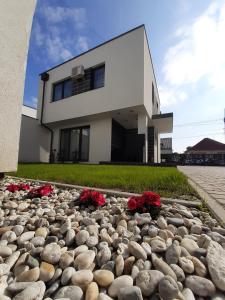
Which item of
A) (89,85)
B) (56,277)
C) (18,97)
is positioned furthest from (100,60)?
(56,277)

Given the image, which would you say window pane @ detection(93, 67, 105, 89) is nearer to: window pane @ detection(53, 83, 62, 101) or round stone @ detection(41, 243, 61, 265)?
window pane @ detection(53, 83, 62, 101)

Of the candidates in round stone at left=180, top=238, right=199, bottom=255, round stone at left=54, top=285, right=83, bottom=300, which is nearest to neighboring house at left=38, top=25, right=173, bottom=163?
round stone at left=180, top=238, right=199, bottom=255

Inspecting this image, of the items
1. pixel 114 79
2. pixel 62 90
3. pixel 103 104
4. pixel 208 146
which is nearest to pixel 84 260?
pixel 103 104

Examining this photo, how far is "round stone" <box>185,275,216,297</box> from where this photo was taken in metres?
0.68

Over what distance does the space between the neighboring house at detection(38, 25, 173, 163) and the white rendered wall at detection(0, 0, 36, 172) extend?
5617 millimetres

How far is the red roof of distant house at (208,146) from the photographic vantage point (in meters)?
26.7

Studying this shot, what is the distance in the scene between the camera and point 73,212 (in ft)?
5.03

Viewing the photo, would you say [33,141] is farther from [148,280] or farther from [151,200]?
[148,280]

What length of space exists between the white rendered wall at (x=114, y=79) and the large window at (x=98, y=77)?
35cm

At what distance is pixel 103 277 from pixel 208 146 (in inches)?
1205

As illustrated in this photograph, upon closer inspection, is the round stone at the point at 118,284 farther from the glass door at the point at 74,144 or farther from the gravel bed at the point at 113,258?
the glass door at the point at 74,144

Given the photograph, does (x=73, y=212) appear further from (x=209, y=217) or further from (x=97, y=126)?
(x=97, y=126)

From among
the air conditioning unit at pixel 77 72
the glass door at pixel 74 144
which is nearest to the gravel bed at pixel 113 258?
the glass door at pixel 74 144

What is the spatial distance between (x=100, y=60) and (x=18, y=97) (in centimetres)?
778
